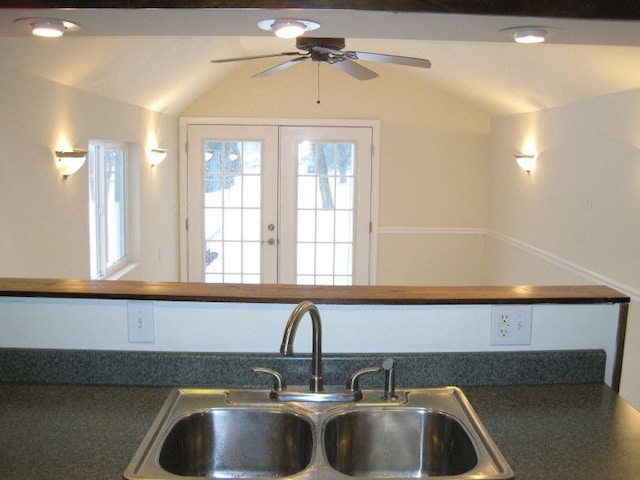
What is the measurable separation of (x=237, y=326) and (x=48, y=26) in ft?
2.97

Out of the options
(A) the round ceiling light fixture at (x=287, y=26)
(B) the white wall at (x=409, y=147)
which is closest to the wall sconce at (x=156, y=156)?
(B) the white wall at (x=409, y=147)

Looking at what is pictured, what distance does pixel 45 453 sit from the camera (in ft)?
4.55

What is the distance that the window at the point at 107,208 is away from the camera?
169 inches

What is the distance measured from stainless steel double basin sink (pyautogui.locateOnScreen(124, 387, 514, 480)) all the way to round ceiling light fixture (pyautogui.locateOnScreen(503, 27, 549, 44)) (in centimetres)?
92

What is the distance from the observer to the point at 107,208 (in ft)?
15.0

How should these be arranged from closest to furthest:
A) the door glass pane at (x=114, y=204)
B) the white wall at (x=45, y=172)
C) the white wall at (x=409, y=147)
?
the white wall at (x=45, y=172)
the door glass pane at (x=114, y=204)
the white wall at (x=409, y=147)

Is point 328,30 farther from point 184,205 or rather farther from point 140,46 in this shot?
point 184,205

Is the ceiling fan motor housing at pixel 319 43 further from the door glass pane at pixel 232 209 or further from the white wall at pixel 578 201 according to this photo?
the door glass pane at pixel 232 209

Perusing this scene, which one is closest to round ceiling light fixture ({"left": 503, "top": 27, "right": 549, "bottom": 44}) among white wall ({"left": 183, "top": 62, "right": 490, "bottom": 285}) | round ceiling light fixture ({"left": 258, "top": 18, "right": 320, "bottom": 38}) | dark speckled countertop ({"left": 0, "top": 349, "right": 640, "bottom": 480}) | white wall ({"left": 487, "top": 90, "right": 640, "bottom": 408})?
round ceiling light fixture ({"left": 258, "top": 18, "right": 320, "bottom": 38})

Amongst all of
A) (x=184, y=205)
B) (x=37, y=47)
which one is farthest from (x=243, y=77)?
(x=37, y=47)

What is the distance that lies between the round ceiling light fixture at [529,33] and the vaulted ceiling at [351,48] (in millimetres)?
27

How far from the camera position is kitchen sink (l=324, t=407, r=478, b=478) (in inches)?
62.6

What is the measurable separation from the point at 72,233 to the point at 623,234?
303 centimetres

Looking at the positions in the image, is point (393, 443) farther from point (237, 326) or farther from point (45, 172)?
point (45, 172)
